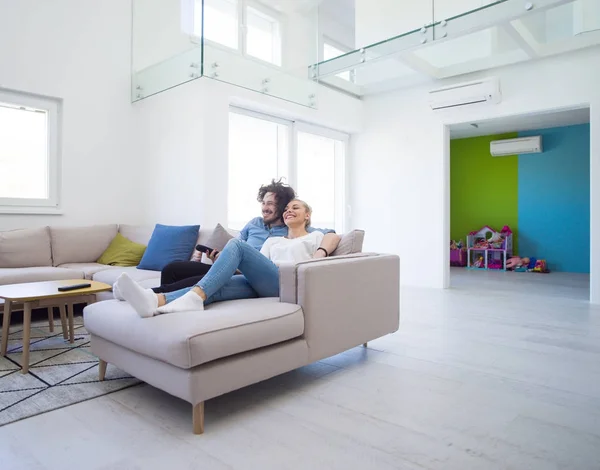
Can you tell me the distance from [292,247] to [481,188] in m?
7.03

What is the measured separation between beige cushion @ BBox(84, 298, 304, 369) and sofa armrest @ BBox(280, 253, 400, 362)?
0.09 metres

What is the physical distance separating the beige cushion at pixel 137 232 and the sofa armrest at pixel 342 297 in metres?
2.50

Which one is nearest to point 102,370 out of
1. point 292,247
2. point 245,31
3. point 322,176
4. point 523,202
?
point 292,247

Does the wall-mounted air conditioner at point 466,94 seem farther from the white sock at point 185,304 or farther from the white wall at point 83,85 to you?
the white sock at point 185,304

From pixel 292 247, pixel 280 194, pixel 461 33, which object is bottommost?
pixel 292 247

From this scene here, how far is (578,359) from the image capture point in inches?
102

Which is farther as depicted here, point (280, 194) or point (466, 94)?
point (466, 94)

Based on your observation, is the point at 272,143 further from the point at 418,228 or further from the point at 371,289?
the point at 371,289

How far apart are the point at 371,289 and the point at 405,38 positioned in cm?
300

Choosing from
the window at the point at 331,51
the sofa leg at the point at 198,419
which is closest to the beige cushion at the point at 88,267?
the sofa leg at the point at 198,419

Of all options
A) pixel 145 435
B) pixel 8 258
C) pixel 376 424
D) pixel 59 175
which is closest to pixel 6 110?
pixel 59 175

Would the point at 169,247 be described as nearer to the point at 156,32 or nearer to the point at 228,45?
the point at 228,45

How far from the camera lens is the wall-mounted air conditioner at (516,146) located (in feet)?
24.9

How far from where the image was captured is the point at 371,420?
1771mm
